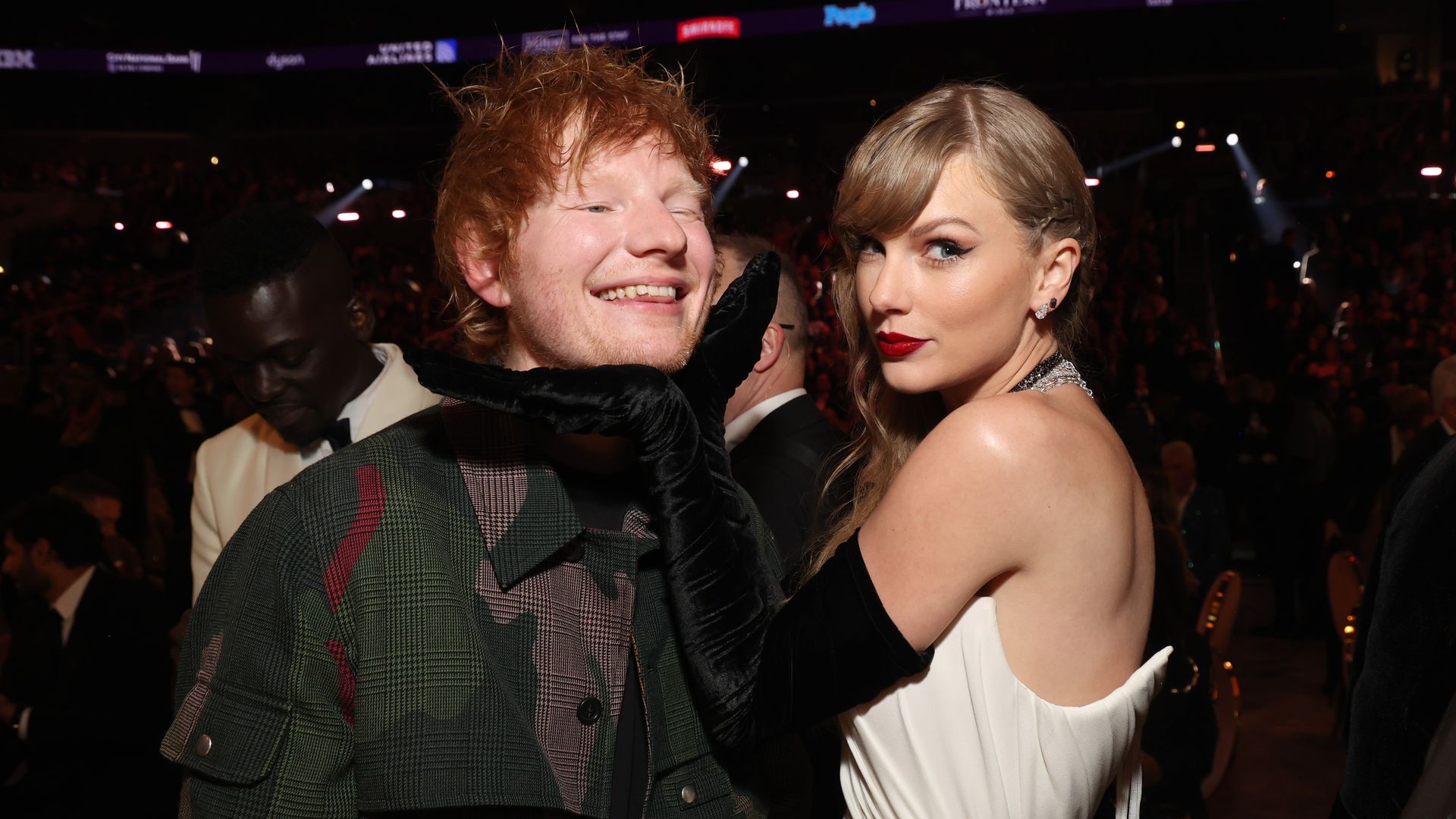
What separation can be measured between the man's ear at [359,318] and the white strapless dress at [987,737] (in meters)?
1.42

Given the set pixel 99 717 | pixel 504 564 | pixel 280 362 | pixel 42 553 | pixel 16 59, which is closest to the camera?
pixel 504 564

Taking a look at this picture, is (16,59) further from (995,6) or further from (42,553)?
(42,553)

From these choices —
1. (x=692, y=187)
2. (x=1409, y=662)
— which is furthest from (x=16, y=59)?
(x=1409, y=662)

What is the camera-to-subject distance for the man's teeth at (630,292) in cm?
137

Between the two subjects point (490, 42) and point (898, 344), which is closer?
point (898, 344)

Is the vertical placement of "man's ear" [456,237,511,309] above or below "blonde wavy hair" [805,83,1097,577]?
below

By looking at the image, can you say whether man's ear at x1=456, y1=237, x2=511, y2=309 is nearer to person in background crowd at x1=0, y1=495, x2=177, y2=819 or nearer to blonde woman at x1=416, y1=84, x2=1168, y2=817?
blonde woman at x1=416, y1=84, x2=1168, y2=817

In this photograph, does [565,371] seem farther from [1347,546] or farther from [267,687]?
[1347,546]

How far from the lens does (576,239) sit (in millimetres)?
1357

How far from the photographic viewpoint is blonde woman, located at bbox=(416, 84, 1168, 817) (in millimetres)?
1361

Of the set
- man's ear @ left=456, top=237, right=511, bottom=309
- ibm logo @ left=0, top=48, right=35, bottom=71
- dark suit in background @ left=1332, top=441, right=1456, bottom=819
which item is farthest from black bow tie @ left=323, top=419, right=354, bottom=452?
ibm logo @ left=0, top=48, right=35, bottom=71

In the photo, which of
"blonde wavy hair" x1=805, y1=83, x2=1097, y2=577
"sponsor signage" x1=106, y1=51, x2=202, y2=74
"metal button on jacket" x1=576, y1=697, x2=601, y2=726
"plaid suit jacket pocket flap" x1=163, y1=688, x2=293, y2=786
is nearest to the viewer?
"plaid suit jacket pocket flap" x1=163, y1=688, x2=293, y2=786

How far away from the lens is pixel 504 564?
132cm

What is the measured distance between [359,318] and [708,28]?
1662 centimetres
